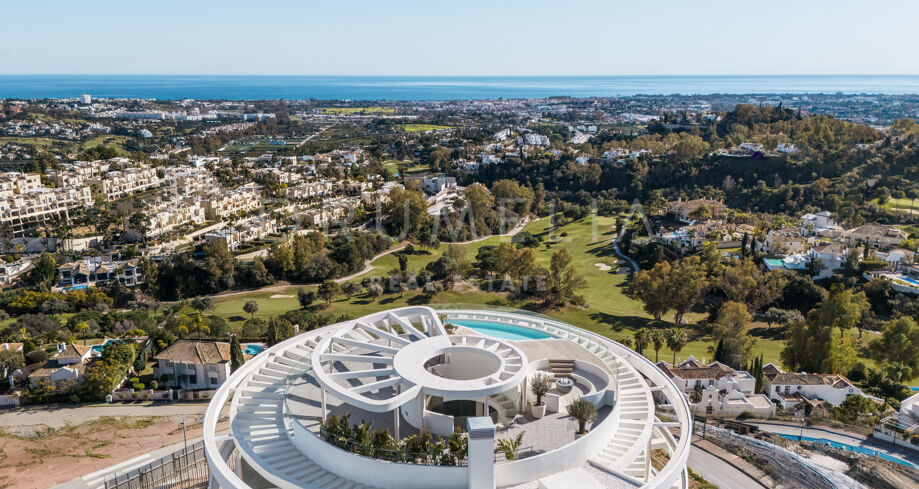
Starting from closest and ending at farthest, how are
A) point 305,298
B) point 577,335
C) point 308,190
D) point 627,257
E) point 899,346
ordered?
point 577,335 < point 899,346 < point 305,298 < point 627,257 < point 308,190

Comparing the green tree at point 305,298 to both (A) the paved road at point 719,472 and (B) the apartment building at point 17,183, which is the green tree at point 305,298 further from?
(B) the apartment building at point 17,183

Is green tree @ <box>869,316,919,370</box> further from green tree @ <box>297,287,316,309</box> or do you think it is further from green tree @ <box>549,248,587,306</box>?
green tree @ <box>297,287,316,309</box>

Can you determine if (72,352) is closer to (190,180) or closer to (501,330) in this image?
(501,330)

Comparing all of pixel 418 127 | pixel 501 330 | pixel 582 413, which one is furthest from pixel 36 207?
pixel 418 127

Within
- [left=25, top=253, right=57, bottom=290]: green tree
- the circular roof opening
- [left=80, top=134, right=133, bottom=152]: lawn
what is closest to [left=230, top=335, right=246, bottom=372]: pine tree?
the circular roof opening

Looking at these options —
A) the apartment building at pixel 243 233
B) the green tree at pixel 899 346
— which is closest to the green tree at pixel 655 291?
the green tree at pixel 899 346
